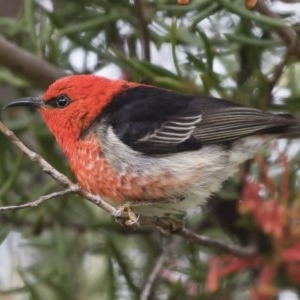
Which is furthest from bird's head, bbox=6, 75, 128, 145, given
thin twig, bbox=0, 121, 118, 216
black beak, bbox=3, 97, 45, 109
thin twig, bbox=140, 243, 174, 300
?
thin twig, bbox=0, 121, 118, 216

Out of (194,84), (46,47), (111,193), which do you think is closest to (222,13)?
(194,84)

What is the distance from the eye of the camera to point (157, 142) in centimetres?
310

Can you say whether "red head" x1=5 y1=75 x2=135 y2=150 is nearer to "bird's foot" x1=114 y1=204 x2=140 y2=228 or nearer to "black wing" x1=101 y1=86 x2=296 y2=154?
"black wing" x1=101 y1=86 x2=296 y2=154

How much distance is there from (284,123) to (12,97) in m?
1.06

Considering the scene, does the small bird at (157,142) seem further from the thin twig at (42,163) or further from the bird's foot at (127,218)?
the thin twig at (42,163)

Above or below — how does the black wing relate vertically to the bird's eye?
above

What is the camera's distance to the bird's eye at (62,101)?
3277 millimetres

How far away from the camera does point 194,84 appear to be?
10.8 feet

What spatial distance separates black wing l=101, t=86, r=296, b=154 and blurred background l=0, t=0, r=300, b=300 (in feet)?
0.19

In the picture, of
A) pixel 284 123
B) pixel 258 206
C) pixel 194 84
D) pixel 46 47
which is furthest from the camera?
pixel 46 47

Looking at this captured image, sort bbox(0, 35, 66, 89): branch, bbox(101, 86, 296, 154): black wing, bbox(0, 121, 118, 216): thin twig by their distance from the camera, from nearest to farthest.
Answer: bbox(0, 121, 118, 216): thin twig, bbox(101, 86, 296, 154): black wing, bbox(0, 35, 66, 89): branch

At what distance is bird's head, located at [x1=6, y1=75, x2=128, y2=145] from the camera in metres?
3.23

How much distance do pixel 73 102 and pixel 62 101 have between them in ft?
0.11

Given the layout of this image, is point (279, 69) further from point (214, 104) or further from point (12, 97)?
point (12, 97)
